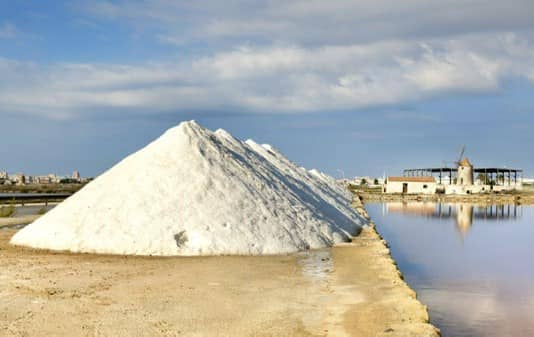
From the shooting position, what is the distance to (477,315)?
9.42m

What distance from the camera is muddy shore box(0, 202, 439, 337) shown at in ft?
23.8

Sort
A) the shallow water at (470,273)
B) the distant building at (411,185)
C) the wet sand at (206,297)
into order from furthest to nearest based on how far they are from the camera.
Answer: the distant building at (411,185) < the shallow water at (470,273) < the wet sand at (206,297)

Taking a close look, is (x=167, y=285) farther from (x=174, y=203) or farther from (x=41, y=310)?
(x=174, y=203)

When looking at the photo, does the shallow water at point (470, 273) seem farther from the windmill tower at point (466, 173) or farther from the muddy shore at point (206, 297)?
the windmill tower at point (466, 173)

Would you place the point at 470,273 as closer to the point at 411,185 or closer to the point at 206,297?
the point at 206,297

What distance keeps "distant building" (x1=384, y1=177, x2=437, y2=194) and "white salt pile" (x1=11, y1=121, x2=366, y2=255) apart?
177ft

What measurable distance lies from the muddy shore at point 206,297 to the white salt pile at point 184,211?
2.50 ft

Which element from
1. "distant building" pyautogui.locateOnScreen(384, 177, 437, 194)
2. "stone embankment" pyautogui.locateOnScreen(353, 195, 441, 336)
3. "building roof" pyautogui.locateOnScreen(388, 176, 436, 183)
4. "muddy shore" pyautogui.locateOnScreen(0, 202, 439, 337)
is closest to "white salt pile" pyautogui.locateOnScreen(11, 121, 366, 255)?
"muddy shore" pyautogui.locateOnScreen(0, 202, 439, 337)

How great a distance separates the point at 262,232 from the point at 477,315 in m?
6.44

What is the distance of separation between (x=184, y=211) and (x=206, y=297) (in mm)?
5807

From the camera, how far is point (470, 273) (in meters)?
14.5

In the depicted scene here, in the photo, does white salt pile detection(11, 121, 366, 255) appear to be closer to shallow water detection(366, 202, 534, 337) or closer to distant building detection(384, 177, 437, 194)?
shallow water detection(366, 202, 534, 337)

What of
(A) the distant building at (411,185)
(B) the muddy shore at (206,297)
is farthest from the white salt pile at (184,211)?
(A) the distant building at (411,185)

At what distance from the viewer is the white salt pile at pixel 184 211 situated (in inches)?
558
